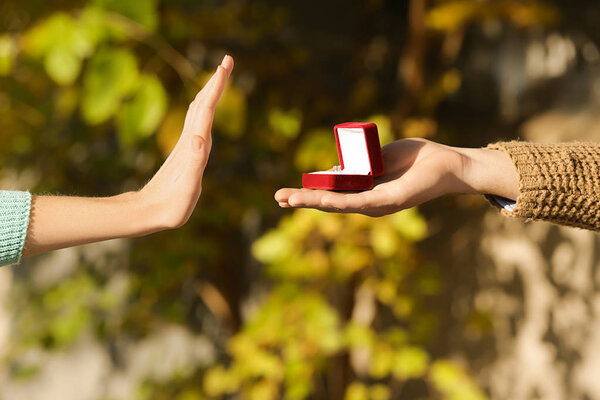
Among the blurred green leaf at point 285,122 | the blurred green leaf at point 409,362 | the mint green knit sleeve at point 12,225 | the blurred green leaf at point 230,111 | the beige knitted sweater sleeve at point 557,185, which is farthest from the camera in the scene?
the blurred green leaf at point 285,122

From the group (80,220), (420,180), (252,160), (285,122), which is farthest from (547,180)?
(252,160)

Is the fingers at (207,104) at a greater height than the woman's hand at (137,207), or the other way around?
the fingers at (207,104)

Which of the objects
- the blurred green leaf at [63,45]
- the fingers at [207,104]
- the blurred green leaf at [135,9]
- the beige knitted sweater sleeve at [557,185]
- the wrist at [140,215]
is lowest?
the beige knitted sweater sleeve at [557,185]

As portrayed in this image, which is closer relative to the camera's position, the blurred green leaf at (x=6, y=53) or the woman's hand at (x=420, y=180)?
the woman's hand at (x=420, y=180)

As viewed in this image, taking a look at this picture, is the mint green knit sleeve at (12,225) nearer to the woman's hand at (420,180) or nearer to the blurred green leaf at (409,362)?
the woman's hand at (420,180)

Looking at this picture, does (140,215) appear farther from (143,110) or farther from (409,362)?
(409,362)

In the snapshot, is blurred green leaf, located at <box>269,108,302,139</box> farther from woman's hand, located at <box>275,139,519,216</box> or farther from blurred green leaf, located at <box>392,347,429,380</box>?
woman's hand, located at <box>275,139,519,216</box>

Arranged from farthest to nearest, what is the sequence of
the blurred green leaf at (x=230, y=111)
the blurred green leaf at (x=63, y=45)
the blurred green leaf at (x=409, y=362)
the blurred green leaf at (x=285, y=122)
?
the blurred green leaf at (x=285, y=122)
the blurred green leaf at (x=409, y=362)
the blurred green leaf at (x=230, y=111)
the blurred green leaf at (x=63, y=45)

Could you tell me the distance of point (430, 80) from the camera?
1.93m

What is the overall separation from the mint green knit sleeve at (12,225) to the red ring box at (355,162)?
315 millimetres

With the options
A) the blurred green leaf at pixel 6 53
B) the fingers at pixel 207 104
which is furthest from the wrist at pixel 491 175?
the blurred green leaf at pixel 6 53

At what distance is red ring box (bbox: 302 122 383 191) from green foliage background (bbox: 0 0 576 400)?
0.99ft

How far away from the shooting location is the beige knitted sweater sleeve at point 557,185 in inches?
32.0

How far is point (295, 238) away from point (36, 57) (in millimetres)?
581
